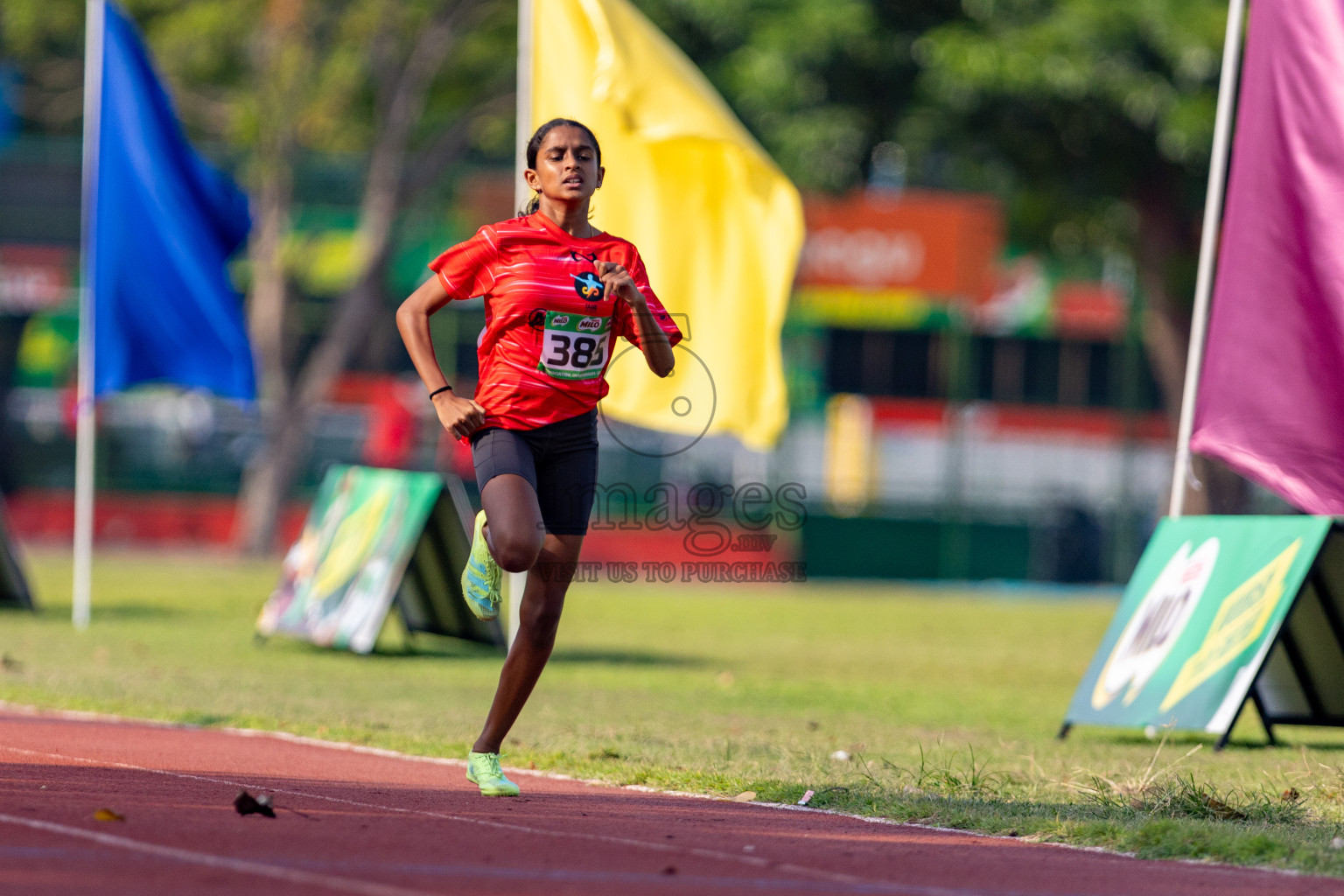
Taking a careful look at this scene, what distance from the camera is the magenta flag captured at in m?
8.90

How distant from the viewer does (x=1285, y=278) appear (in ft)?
30.2

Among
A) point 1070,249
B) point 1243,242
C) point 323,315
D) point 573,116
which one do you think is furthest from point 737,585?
point 1243,242

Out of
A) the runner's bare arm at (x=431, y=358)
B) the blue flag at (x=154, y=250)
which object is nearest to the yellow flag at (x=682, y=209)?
the blue flag at (x=154, y=250)

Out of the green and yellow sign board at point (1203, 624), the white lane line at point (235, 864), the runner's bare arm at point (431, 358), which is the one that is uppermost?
the runner's bare arm at point (431, 358)

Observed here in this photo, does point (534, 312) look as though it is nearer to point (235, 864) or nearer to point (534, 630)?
point (534, 630)

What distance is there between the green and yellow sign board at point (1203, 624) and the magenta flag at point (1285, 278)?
1.83 ft

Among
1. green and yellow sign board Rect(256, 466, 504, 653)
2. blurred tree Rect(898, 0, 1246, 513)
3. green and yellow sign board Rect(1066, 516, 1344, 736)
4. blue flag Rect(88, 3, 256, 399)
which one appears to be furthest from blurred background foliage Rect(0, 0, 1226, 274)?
green and yellow sign board Rect(1066, 516, 1344, 736)

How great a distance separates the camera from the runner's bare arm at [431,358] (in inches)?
265

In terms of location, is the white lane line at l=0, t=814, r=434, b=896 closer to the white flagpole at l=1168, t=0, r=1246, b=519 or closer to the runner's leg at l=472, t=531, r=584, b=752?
the runner's leg at l=472, t=531, r=584, b=752

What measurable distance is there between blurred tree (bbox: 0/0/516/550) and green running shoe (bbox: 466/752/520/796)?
21291mm

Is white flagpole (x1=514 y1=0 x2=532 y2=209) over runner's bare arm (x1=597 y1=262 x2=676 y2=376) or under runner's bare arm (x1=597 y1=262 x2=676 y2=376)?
over

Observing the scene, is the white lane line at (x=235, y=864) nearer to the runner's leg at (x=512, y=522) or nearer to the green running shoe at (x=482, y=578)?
the runner's leg at (x=512, y=522)

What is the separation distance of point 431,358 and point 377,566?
23.6ft

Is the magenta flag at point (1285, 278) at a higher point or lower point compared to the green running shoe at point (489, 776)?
higher
